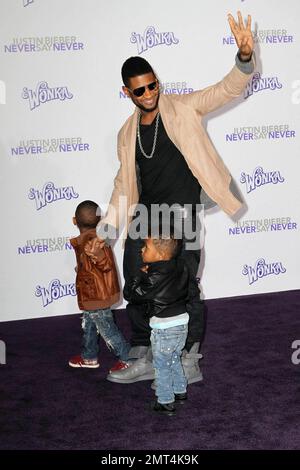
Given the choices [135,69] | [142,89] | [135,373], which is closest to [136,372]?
[135,373]

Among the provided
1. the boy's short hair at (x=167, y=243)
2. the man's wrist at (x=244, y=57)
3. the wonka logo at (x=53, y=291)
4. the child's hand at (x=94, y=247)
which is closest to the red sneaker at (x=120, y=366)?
the child's hand at (x=94, y=247)

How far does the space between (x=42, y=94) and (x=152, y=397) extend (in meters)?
2.77

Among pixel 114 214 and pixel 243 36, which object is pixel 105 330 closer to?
pixel 114 214

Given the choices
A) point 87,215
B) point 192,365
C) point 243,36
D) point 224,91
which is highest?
point 243,36

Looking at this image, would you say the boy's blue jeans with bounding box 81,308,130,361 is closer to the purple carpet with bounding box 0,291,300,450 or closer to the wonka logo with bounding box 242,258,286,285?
the purple carpet with bounding box 0,291,300,450

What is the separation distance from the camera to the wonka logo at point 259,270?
6.35m

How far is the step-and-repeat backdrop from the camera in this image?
574 cm

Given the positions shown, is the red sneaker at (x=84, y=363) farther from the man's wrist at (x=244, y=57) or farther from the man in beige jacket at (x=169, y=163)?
the man's wrist at (x=244, y=57)

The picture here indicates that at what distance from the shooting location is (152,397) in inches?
165

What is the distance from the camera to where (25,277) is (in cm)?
599

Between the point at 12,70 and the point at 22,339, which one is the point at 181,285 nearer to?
the point at 22,339

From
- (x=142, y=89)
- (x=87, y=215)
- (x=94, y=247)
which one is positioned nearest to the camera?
(x=142, y=89)

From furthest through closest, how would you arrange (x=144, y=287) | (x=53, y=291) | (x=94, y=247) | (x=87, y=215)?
(x=53, y=291)
(x=87, y=215)
(x=94, y=247)
(x=144, y=287)

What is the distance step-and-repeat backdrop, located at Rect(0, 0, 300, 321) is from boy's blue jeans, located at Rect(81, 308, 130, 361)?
1.48 meters
